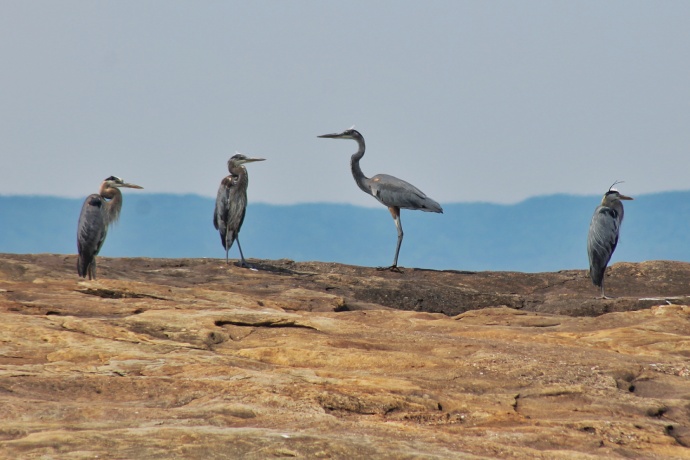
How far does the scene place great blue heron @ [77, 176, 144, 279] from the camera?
639 inches

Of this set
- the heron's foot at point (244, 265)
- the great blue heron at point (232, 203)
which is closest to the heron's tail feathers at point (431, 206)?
the great blue heron at point (232, 203)

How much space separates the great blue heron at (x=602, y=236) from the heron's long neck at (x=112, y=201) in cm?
930

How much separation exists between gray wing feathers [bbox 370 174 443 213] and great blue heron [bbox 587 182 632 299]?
4.70 m

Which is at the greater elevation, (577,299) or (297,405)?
(577,299)

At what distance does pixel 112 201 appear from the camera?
17.0 metres

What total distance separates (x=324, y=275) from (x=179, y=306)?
7622 mm

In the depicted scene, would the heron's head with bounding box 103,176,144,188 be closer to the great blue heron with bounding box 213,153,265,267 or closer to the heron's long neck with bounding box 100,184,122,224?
the heron's long neck with bounding box 100,184,122,224

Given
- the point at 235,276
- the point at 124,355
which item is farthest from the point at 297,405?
the point at 235,276

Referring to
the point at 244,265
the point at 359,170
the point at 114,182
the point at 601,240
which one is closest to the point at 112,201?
the point at 114,182

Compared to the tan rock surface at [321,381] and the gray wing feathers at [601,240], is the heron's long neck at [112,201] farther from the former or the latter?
the gray wing feathers at [601,240]

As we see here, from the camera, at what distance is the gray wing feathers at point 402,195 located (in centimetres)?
2122

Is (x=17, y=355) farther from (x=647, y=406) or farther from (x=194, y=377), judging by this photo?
(x=647, y=406)

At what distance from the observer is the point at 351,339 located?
9430 mm

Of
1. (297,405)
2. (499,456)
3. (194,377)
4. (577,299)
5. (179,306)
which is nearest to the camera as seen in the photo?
(499,456)
